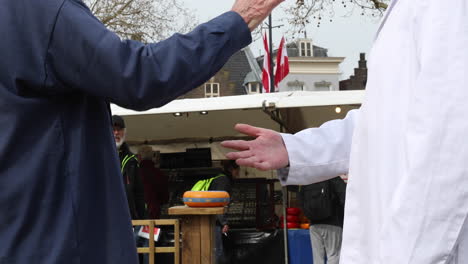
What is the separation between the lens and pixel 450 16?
4.22 feet

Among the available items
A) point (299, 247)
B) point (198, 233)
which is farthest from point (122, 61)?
point (299, 247)

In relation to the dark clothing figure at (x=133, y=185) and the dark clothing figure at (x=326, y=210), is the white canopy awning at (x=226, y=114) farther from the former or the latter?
the dark clothing figure at (x=133, y=185)

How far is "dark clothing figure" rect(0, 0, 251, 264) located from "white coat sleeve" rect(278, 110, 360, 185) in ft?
1.61

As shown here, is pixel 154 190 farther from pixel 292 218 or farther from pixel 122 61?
pixel 122 61

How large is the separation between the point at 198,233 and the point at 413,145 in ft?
14.1

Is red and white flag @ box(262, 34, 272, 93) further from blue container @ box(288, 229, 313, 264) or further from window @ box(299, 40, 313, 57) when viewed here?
window @ box(299, 40, 313, 57)

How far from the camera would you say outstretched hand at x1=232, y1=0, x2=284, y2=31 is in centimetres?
163

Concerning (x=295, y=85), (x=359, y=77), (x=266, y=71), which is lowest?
(x=266, y=71)

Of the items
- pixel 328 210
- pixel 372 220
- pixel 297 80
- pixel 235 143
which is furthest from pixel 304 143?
pixel 297 80

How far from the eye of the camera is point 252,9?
5.37 feet

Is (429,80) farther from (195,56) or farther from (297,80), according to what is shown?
(297,80)

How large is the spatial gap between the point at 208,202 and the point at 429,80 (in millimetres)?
4271

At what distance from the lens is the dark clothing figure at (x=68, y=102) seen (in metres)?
1.49

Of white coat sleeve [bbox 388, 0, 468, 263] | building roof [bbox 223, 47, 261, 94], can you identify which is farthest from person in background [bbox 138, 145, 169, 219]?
building roof [bbox 223, 47, 261, 94]
